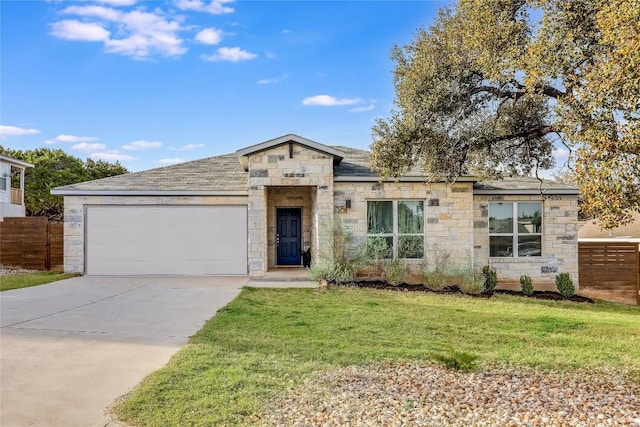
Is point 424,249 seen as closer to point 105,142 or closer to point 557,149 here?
point 557,149

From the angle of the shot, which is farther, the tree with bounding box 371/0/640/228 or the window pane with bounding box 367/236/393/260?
the window pane with bounding box 367/236/393/260

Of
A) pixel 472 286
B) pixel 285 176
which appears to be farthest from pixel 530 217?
pixel 285 176

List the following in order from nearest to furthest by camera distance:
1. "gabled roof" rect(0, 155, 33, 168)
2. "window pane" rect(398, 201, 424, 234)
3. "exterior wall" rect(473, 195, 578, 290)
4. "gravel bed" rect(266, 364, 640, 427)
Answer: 1. "gravel bed" rect(266, 364, 640, 427)
2. "window pane" rect(398, 201, 424, 234)
3. "exterior wall" rect(473, 195, 578, 290)
4. "gabled roof" rect(0, 155, 33, 168)

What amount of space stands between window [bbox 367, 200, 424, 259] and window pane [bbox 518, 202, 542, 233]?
341 cm

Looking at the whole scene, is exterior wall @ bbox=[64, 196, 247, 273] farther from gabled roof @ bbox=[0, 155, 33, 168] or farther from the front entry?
gabled roof @ bbox=[0, 155, 33, 168]

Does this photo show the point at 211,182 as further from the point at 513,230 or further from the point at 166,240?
the point at 513,230

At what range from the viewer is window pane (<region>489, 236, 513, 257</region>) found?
14859 millimetres

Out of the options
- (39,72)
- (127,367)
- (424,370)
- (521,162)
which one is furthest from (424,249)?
(39,72)

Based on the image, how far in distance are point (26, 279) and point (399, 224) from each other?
11439 millimetres

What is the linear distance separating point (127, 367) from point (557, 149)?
12106 millimetres

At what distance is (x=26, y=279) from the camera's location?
13750 millimetres

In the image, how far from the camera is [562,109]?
25.1 feet

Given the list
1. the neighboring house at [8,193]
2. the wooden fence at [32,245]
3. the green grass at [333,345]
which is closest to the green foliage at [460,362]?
the green grass at [333,345]

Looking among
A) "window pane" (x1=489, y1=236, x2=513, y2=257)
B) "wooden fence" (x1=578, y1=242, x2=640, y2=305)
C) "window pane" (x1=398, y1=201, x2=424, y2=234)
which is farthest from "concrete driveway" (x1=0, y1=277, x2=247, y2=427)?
"wooden fence" (x1=578, y1=242, x2=640, y2=305)
